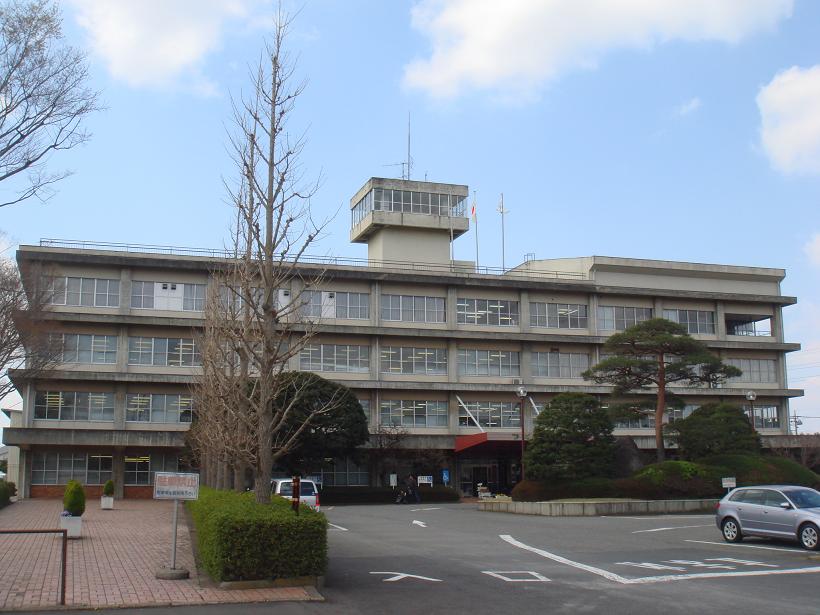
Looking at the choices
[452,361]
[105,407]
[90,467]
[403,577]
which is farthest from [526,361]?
[403,577]

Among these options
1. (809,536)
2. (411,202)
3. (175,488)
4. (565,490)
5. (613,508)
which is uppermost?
(411,202)

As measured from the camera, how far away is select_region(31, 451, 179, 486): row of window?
50875 millimetres

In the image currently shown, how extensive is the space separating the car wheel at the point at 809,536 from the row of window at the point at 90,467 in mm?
41340

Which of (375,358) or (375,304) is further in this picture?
(375,304)

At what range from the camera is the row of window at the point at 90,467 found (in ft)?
167

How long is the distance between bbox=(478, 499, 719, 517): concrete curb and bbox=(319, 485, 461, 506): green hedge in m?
15.2

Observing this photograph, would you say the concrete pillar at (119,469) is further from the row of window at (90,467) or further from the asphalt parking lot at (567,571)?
the asphalt parking lot at (567,571)

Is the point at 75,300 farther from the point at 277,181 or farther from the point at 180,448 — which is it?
the point at 277,181

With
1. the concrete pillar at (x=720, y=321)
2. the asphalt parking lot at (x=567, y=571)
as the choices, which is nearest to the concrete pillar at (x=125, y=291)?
the asphalt parking lot at (x=567, y=571)

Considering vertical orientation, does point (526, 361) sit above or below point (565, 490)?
above

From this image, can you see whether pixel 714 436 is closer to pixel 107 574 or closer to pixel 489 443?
pixel 489 443

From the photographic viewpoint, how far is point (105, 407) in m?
51.7

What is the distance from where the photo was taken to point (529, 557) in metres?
17.7

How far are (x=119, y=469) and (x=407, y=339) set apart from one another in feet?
64.6
